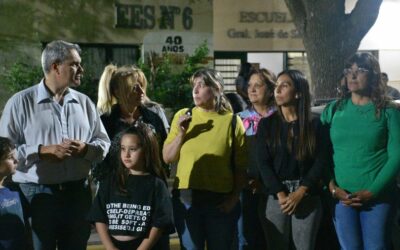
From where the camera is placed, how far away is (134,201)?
471 centimetres

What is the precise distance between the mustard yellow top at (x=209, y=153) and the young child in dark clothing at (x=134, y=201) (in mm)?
381

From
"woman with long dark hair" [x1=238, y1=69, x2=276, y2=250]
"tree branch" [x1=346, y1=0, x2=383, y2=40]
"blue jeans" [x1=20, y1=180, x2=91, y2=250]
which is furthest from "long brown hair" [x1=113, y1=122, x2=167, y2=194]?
"tree branch" [x1=346, y1=0, x2=383, y2=40]

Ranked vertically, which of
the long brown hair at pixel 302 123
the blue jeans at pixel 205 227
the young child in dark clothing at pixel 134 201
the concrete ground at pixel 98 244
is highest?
the long brown hair at pixel 302 123

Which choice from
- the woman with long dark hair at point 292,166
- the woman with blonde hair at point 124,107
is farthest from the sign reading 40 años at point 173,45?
the woman with long dark hair at point 292,166

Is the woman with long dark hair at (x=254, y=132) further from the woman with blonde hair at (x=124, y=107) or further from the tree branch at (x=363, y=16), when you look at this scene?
the tree branch at (x=363, y=16)

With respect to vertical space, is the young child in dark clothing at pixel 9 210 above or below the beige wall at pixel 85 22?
below

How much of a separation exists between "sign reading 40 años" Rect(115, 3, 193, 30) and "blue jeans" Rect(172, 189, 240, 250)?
10313 mm

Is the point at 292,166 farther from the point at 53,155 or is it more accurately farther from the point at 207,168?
the point at 53,155

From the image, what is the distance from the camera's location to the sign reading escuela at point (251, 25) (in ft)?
54.8

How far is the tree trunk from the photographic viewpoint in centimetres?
1265

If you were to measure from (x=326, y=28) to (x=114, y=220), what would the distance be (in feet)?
28.9

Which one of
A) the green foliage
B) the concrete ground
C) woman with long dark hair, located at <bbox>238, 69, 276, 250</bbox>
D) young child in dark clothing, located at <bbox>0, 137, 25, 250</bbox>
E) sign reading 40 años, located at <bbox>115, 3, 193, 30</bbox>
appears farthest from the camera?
sign reading 40 años, located at <bbox>115, 3, 193, 30</bbox>

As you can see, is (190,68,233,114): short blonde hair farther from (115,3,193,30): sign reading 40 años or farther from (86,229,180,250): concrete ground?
(115,3,193,30): sign reading 40 años

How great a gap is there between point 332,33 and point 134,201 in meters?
8.76
